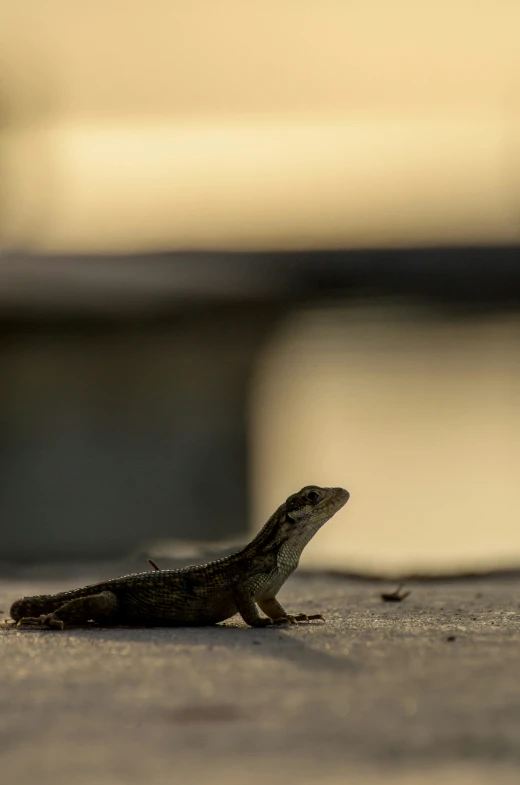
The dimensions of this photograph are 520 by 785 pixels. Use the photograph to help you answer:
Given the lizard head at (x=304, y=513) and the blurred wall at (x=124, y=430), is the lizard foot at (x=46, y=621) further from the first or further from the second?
the blurred wall at (x=124, y=430)

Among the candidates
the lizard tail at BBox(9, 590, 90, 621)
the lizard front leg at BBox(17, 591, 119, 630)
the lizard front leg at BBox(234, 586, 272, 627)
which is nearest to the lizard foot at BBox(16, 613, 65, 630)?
the lizard front leg at BBox(17, 591, 119, 630)

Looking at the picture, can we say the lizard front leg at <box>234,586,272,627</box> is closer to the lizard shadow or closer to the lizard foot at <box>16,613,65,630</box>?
the lizard shadow

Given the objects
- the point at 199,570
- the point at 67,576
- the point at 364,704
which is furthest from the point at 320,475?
the point at 364,704

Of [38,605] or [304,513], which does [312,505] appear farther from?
[38,605]

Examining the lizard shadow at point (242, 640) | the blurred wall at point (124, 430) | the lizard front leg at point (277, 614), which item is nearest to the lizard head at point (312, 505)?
the lizard front leg at point (277, 614)

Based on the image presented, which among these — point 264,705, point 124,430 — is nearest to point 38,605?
point 264,705

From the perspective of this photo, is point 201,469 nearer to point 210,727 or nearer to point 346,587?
point 346,587
